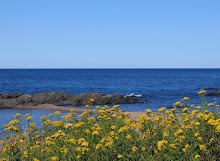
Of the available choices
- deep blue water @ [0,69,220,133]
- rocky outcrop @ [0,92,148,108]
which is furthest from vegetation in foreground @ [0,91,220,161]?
rocky outcrop @ [0,92,148,108]

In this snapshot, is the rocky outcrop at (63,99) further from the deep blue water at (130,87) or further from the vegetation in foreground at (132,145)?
the vegetation in foreground at (132,145)

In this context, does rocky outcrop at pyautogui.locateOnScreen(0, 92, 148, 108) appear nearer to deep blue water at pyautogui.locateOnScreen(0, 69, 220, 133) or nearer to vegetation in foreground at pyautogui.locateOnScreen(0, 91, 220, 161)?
deep blue water at pyautogui.locateOnScreen(0, 69, 220, 133)

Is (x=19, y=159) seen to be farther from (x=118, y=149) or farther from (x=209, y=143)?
(x=209, y=143)

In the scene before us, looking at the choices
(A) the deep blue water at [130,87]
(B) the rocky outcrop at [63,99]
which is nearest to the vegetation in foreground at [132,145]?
(A) the deep blue water at [130,87]

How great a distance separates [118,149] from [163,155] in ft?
2.80

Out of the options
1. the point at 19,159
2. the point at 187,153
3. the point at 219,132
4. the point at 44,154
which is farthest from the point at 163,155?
the point at 19,159

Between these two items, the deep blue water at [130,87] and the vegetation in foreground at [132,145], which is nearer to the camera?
the vegetation in foreground at [132,145]

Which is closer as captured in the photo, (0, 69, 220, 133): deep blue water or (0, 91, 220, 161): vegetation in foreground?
(0, 91, 220, 161): vegetation in foreground

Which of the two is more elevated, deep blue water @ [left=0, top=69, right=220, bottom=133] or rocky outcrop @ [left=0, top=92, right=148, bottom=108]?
rocky outcrop @ [left=0, top=92, right=148, bottom=108]

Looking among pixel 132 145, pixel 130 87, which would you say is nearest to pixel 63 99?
pixel 130 87

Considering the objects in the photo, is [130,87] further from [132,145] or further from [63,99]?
[132,145]

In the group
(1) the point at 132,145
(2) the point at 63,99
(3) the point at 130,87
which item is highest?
(1) the point at 132,145

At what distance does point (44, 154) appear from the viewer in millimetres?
6062

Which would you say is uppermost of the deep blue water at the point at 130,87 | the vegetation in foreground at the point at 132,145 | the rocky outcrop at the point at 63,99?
the vegetation in foreground at the point at 132,145
